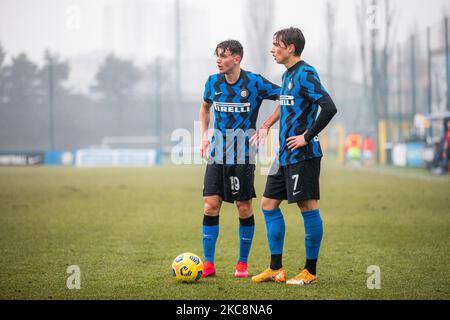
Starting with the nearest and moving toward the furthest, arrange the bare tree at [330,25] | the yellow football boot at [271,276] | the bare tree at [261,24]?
the yellow football boot at [271,276] → the bare tree at [330,25] → the bare tree at [261,24]

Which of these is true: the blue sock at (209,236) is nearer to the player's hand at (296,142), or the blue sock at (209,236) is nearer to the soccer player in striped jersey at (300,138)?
the soccer player in striped jersey at (300,138)

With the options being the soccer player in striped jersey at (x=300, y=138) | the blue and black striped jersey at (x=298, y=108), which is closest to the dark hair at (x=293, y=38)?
the soccer player in striped jersey at (x=300, y=138)

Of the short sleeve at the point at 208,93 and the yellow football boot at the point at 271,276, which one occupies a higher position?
the short sleeve at the point at 208,93

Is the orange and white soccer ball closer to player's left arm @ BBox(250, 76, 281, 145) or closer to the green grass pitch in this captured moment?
the green grass pitch

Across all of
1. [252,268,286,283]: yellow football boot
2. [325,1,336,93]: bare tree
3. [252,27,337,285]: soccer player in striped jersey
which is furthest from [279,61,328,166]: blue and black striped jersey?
[325,1,336,93]: bare tree

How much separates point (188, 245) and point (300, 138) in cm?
302

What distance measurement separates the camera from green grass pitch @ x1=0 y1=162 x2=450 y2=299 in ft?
18.2

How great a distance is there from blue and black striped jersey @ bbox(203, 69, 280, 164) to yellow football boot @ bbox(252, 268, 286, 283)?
1.11 metres

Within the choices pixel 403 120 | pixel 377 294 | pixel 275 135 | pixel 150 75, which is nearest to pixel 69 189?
pixel 275 135

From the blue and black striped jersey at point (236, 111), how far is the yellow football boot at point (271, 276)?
1105 mm

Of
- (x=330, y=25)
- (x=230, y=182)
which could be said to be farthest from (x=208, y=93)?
(x=330, y=25)

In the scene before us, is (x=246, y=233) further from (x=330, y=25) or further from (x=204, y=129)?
(x=330, y=25)

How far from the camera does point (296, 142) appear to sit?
18.9 ft

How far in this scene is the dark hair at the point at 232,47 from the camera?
625 centimetres
